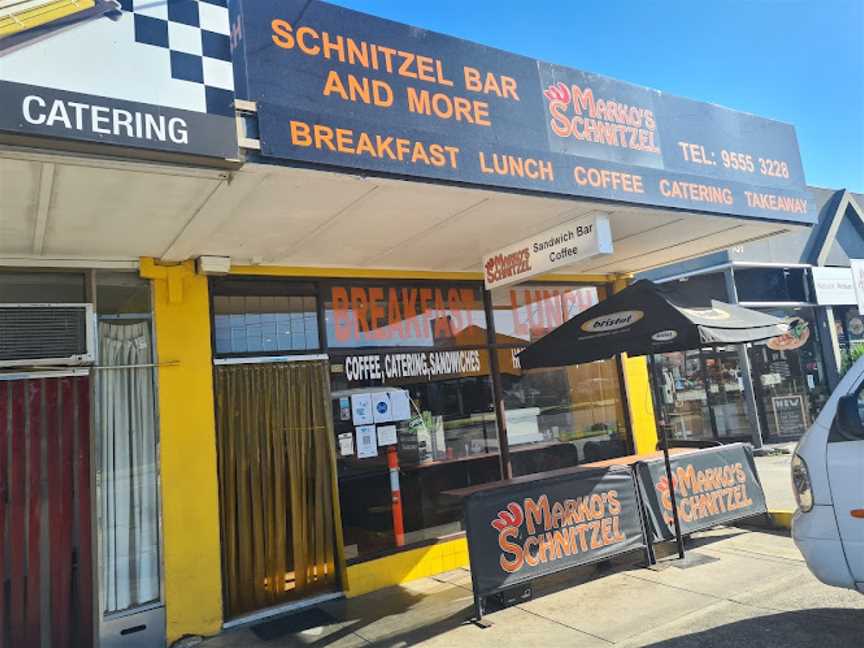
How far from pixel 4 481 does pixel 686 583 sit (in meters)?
5.51

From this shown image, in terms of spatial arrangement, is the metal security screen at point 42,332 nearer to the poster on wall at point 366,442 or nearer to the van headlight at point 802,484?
the poster on wall at point 366,442

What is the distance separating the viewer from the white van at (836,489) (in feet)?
11.8

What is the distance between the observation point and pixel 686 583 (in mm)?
5289

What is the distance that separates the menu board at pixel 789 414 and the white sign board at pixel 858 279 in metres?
2.81

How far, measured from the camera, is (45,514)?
484cm

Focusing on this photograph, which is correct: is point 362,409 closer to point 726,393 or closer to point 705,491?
point 705,491

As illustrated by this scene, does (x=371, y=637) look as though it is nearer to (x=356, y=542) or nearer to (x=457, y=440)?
(x=356, y=542)

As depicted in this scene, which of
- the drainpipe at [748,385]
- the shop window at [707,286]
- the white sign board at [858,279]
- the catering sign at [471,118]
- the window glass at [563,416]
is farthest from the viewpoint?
the white sign board at [858,279]

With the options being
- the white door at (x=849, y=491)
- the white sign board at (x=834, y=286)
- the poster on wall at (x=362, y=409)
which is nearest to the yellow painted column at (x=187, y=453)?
the poster on wall at (x=362, y=409)

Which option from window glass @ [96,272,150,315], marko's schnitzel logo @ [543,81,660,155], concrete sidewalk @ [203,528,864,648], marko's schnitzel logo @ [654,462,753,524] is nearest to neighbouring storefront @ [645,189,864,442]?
marko's schnitzel logo @ [654,462,753,524]

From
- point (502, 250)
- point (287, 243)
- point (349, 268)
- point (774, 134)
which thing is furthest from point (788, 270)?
point (287, 243)

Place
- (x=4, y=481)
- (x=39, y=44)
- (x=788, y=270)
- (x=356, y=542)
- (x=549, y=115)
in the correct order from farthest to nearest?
(x=788, y=270)
(x=356, y=542)
(x=549, y=115)
(x=4, y=481)
(x=39, y=44)

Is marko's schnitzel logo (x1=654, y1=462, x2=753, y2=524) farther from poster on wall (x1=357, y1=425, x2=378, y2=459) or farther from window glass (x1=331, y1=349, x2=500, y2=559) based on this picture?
poster on wall (x1=357, y1=425, x2=378, y2=459)

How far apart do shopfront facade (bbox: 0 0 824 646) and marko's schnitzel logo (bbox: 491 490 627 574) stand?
1.54 metres
